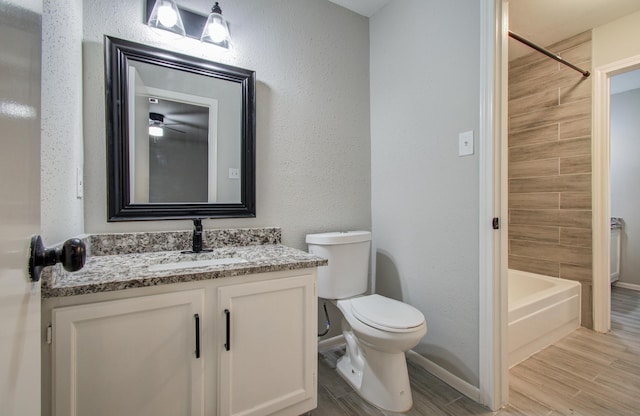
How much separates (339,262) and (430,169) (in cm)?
78

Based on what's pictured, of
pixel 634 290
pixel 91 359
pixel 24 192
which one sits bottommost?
pixel 634 290

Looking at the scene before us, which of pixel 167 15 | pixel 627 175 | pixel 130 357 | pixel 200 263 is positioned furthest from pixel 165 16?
pixel 627 175

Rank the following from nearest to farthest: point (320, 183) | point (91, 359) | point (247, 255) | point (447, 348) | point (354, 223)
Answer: point (91, 359) → point (247, 255) → point (447, 348) → point (320, 183) → point (354, 223)

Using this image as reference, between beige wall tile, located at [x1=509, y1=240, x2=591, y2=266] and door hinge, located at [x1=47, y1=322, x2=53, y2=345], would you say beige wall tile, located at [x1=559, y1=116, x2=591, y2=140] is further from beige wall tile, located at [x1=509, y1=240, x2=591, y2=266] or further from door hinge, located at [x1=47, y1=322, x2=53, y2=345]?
door hinge, located at [x1=47, y1=322, x2=53, y2=345]

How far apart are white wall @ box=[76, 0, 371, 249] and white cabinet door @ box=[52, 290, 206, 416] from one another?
605mm

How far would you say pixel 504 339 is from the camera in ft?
4.61

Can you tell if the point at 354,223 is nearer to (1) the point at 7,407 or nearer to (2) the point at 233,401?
(2) the point at 233,401

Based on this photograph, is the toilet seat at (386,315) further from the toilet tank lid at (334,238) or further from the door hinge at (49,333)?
the door hinge at (49,333)

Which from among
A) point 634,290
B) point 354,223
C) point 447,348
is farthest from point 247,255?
point 634,290

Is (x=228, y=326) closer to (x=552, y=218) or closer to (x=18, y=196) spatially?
(x=18, y=196)

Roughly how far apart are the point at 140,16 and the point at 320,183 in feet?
4.30

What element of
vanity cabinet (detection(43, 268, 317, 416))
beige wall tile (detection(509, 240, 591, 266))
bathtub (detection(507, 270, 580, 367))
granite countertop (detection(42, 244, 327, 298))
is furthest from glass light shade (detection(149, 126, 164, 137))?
beige wall tile (detection(509, 240, 591, 266))

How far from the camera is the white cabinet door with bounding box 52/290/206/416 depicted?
887mm

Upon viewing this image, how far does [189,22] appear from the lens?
154 cm
